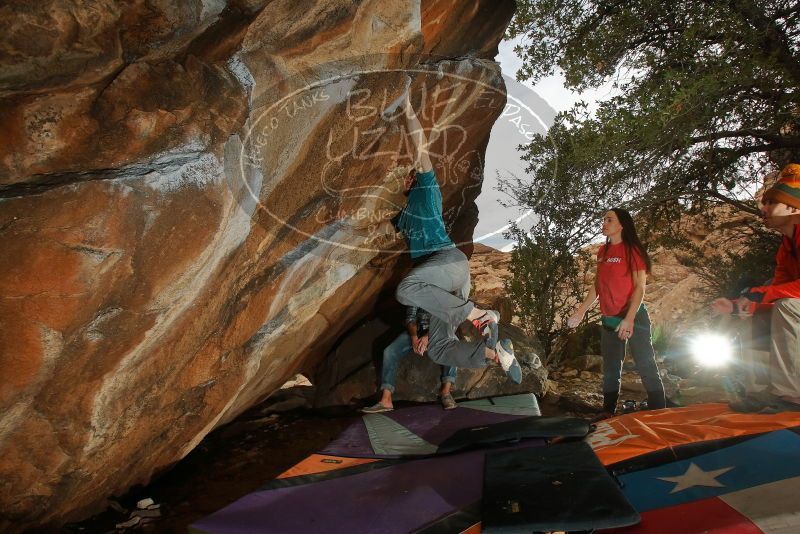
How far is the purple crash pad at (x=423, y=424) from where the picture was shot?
3.40 meters

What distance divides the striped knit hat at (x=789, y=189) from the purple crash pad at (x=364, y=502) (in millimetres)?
2703

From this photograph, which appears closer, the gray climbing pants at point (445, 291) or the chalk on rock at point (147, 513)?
the chalk on rock at point (147, 513)

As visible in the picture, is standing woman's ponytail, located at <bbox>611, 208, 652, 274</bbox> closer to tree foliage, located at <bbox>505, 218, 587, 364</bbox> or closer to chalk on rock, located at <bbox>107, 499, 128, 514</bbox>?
tree foliage, located at <bbox>505, 218, 587, 364</bbox>

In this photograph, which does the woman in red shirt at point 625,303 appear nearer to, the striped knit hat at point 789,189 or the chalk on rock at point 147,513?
the striped knit hat at point 789,189

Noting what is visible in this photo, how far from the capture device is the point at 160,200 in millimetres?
2389

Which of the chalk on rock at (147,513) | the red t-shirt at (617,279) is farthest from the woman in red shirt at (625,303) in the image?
the chalk on rock at (147,513)

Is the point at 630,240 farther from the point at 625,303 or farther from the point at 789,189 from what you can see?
the point at 789,189

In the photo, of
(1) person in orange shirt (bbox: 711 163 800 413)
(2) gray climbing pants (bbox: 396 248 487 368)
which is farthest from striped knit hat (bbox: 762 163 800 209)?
(2) gray climbing pants (bbox: 396 248 487 368)

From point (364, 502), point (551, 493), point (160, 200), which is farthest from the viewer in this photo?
point (364, 502)

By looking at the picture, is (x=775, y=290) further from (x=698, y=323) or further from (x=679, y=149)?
(x=698, y=323)

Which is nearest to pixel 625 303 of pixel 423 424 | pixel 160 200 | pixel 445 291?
pixel 445 291

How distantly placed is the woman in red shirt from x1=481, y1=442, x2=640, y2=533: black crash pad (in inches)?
63.7

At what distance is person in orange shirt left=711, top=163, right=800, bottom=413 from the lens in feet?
9.82

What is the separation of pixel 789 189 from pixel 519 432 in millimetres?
2480
